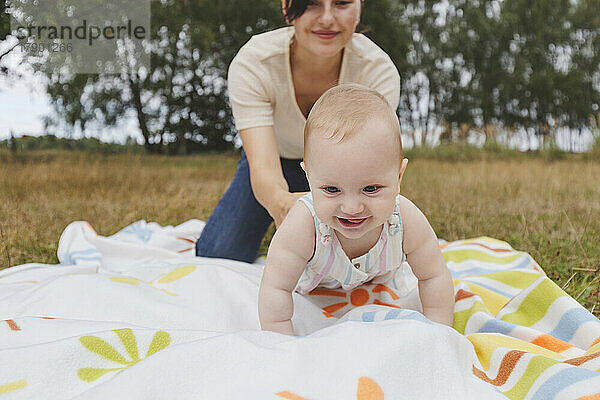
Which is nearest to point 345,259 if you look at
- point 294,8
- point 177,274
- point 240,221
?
point 177,274

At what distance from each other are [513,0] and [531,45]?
849 mm

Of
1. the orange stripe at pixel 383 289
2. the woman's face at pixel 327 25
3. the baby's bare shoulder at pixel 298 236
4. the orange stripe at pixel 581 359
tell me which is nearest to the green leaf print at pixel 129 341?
the baby's bare shoulder at pixel 298 236

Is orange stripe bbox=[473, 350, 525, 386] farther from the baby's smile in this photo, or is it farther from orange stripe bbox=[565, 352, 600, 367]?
Answer: the baby's smile

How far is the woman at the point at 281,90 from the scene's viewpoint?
1655 mm

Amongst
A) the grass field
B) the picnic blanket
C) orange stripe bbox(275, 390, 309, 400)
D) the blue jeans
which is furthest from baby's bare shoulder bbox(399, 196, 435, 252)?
the blue jeans

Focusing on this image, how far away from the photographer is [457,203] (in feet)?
9.86

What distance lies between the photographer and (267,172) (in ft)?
5.47

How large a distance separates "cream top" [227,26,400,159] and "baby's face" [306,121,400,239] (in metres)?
0.79

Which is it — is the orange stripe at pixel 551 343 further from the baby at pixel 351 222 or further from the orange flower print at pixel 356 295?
the orange flower print at pixel 356 295

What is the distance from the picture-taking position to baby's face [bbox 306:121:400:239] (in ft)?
3.30

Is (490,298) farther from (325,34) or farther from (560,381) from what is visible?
(325,34)

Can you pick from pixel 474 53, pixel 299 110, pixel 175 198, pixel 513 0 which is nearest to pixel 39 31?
pixel 175 198

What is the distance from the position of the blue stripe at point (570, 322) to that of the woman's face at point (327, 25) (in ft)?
3.25

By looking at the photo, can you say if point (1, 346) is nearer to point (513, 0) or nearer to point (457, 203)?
point (457, 203)
